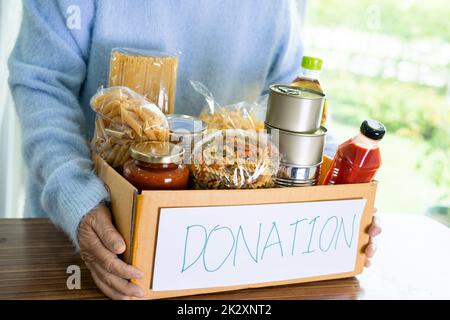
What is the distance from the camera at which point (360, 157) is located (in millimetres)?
707

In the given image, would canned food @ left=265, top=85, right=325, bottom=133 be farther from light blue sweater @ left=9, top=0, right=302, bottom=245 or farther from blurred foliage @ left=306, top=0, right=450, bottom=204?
blurred foliage @ left=306, top=0, right=450, bottom=204

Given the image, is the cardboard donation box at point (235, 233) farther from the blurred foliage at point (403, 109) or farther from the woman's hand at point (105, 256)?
the blurred foliage at point (403, 109)

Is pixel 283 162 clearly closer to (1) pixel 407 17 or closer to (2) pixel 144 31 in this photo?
(2) pixel 144 31

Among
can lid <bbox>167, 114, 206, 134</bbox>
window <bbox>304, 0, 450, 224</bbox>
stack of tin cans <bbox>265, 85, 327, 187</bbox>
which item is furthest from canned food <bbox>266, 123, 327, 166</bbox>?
window <bbox>304, 0, 450, 224</bbox>

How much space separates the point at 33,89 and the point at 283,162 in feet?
1.48

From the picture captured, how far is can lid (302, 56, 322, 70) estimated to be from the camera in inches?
30.8

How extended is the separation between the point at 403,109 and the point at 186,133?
2946mm

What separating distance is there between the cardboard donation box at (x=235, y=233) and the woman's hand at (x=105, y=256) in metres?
0.01

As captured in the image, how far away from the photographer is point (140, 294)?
24.3 inches

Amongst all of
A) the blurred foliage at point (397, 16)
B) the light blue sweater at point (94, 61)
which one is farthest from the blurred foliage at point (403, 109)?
the light blue sweater at point (94, 61)

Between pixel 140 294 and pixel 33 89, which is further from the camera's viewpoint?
pixel 33 89


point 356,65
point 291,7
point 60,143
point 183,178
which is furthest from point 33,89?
point 356,65

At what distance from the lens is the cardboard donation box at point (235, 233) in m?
0.60
